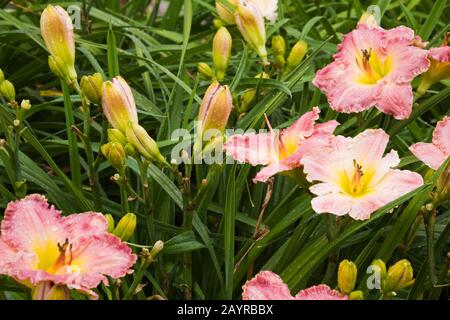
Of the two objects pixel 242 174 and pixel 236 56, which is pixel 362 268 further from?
pixel 236 56

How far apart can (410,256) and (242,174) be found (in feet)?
0.91

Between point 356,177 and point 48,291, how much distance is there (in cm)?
40

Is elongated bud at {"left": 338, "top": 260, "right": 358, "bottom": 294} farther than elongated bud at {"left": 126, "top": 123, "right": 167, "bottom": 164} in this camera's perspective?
No

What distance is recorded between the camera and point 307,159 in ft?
3.43

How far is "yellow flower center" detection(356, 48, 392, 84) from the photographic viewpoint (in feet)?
4.09

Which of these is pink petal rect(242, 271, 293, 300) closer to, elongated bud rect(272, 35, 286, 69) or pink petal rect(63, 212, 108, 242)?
pink petal rect(63, 212, 108, 242)

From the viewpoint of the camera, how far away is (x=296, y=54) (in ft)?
4.58

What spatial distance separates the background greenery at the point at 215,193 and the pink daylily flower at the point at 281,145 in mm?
41

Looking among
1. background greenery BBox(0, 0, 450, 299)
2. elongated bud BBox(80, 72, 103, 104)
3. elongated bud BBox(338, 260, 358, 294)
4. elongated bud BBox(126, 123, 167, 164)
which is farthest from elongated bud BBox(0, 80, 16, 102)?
elongated bud BBox(338, 260, 358, 294)

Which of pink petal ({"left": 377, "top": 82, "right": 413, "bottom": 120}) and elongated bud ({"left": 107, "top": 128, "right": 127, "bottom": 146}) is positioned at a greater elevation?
pink petal ({"left": 377, "top": 82, "right": 413, "bottom": 120})

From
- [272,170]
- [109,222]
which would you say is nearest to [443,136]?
[272,170]

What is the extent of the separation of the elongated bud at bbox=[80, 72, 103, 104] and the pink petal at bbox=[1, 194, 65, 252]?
0.72 feet

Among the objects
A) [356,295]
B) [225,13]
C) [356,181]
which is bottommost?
[356,295]

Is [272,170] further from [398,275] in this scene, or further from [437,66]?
[437,66]
